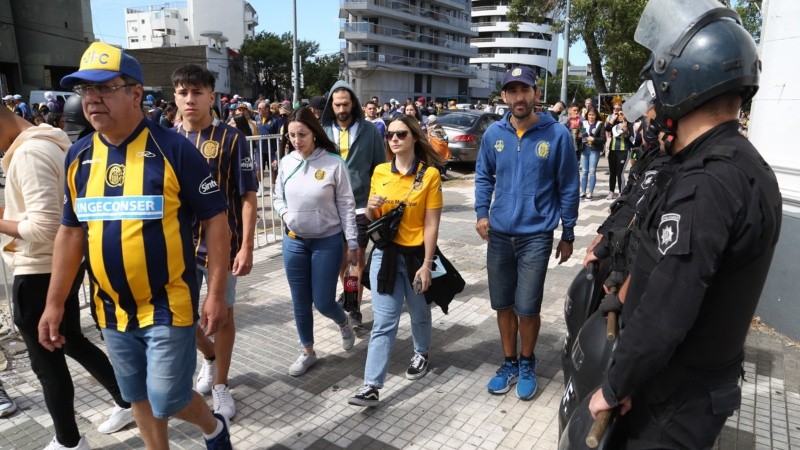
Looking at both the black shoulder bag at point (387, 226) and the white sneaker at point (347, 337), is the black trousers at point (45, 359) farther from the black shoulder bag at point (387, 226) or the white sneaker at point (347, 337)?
the white sneaker at point (347, 337)

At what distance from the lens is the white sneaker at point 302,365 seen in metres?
3.94

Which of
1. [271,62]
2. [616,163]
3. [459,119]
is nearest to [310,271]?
[616,163]

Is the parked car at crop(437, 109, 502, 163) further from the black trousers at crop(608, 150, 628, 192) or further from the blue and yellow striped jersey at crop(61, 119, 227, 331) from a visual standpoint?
the blue and yellow striped jersey at crop(61, 119, 227, 331)

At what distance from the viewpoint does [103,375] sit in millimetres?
3236

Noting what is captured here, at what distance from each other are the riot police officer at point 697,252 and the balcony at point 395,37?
6252cm

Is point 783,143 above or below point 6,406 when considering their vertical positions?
above

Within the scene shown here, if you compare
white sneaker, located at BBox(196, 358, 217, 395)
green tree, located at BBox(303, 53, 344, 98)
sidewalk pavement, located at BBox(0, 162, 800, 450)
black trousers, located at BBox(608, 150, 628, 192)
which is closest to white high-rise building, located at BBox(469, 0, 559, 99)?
green tree, located at BBox(303, 53, 344, 98)

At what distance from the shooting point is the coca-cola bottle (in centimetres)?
420

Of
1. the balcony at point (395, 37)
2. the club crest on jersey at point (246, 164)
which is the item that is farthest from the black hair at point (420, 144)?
the balcony at point (395, 37)

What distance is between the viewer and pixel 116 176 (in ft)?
7.49

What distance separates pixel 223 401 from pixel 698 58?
3127mm

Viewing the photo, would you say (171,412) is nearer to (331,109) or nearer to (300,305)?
(300,305)

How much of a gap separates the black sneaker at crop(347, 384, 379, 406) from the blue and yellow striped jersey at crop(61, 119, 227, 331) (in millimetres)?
1370

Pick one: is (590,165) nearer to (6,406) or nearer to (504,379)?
(504,379)
